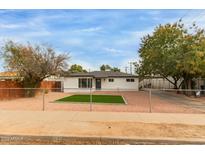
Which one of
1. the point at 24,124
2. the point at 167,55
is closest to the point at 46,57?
the point at 167,55

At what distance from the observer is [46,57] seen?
2628 cm

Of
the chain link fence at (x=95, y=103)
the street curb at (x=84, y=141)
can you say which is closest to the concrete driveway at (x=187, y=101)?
the chain link fence at (x=95, y=103)

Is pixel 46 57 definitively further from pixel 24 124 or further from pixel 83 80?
pixel 24 124

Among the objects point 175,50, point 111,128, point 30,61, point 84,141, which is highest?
point 175,50

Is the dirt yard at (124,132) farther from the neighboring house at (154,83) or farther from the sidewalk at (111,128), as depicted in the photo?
the neighboring house at (154,83)

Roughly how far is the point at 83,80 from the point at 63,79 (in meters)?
2.90

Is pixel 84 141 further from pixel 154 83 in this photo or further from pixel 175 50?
pixel 154 83

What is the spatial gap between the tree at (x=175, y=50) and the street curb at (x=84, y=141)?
56.4 feet

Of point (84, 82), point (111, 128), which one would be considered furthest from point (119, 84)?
point (111, 128)

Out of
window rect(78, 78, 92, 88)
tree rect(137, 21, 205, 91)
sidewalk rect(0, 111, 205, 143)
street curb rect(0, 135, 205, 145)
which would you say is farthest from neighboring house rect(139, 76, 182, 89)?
street curb rect(0, 135, 205, 145)

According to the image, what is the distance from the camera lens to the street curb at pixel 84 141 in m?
7.47

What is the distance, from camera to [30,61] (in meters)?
24.5

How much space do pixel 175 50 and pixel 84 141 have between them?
68.4ft
